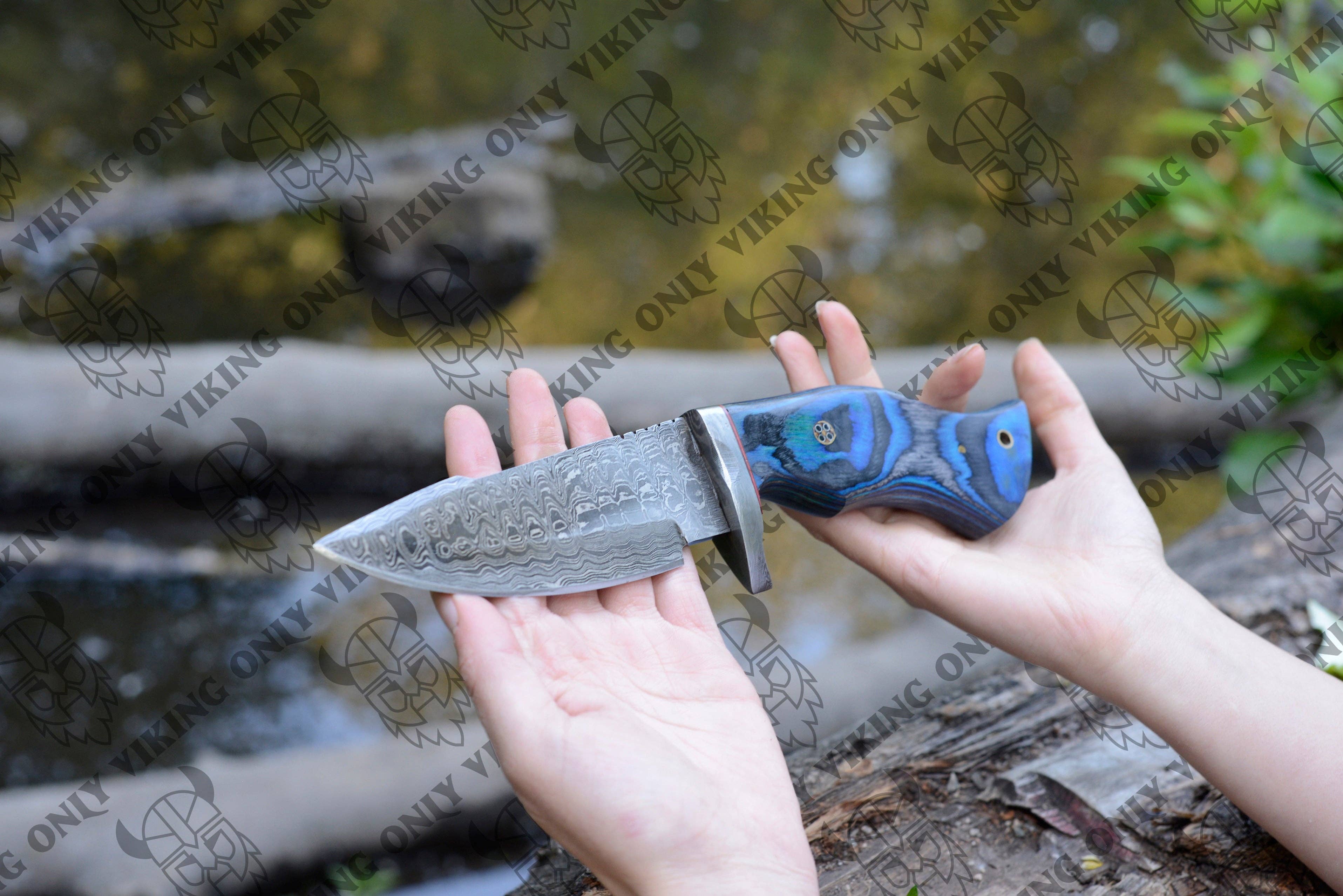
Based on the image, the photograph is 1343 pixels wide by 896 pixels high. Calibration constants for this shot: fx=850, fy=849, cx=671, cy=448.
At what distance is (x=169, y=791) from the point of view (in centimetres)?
166

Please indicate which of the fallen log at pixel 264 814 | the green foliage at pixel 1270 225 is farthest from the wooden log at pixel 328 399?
the fallen log at pixel 264 814

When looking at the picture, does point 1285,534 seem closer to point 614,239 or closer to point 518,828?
point 518,828

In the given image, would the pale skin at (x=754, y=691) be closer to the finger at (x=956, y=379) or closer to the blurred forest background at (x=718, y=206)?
the finger at (x=956, y=379)

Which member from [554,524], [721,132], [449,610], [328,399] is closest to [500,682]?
[449,610]

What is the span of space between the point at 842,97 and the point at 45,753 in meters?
4.27

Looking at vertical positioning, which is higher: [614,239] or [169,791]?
[614,239]

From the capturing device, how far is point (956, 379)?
143 centimetres

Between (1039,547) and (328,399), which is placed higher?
(328,399)

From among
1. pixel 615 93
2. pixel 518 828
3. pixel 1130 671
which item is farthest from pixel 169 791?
pixel 615 93

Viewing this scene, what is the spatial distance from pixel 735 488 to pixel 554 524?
10.4 inches

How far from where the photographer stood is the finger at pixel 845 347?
1493 mm

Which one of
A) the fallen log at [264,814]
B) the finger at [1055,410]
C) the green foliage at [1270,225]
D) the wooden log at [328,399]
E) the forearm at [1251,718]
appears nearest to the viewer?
the forearm at [1251,718]

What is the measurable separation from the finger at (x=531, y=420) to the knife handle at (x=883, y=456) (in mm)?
283

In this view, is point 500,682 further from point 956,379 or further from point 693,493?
point 956,379
